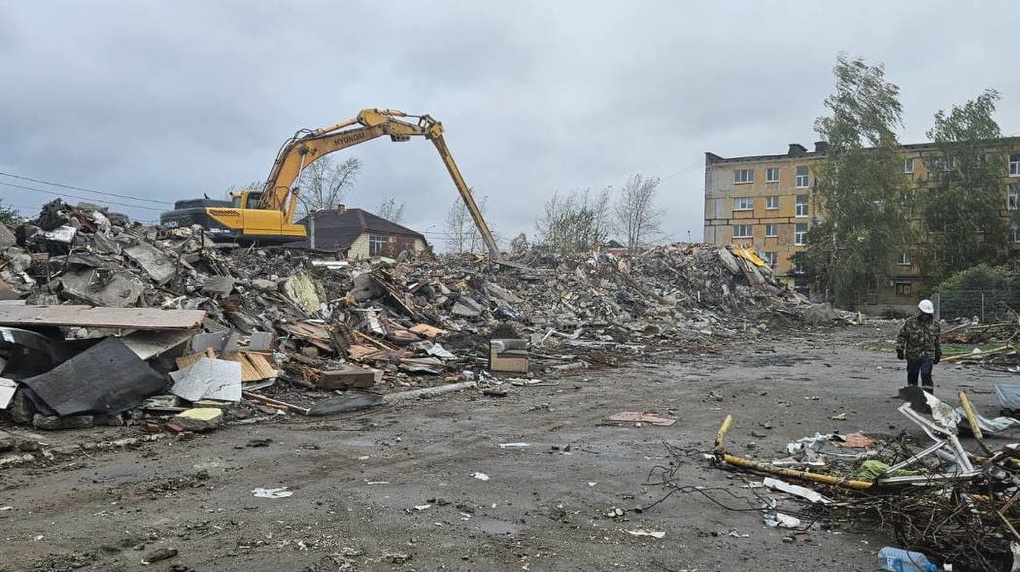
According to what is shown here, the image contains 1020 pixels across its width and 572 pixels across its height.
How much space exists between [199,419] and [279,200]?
1321cm

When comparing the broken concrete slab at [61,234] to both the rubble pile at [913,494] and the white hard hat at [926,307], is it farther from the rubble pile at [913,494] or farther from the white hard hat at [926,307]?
the white hard hat at [926,307]

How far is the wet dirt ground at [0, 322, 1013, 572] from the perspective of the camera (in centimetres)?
410

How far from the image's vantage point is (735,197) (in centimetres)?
5328

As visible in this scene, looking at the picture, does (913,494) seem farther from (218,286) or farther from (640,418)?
(218,286)

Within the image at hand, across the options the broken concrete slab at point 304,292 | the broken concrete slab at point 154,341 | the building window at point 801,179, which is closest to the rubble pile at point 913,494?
the broken concrete slab at point 154,341

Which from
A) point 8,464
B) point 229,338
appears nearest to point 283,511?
point 8,464

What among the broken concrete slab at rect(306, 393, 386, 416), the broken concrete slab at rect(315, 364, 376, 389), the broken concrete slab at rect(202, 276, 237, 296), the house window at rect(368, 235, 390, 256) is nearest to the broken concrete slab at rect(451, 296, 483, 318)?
the broken concrete slab at rect(202, 276, 237, 296)

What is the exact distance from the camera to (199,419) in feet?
25.1

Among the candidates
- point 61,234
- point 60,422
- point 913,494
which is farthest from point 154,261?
point 913,494

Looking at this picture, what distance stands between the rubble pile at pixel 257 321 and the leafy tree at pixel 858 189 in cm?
1593

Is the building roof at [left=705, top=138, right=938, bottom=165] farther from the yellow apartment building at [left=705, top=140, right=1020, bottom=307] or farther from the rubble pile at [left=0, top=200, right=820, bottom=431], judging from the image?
the rubble pile at [left=0, top=200, right=820, bottom=431]

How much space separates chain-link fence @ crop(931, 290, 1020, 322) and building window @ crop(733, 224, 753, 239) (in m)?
25.4

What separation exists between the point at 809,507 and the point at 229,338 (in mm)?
7923

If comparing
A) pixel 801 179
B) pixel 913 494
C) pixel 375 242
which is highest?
pixel 801 179
